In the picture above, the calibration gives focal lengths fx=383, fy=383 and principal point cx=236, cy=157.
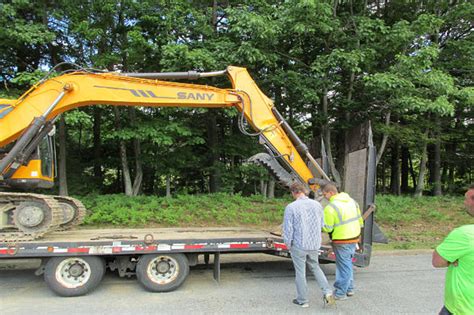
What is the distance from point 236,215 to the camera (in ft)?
41.8

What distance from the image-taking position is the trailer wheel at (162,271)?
621cm

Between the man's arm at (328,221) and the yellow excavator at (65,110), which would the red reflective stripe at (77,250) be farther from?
the man's arm at (328,221)

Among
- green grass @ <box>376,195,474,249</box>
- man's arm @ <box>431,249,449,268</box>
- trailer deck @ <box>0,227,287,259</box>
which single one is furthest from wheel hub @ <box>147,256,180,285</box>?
green grass @ <box>376,195,474,249</box>

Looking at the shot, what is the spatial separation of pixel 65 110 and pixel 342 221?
17.7 ft

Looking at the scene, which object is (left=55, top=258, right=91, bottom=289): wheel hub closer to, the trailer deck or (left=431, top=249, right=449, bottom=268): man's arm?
the trailer deck

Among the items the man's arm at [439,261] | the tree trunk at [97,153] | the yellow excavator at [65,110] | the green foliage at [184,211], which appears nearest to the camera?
the man's arm at [439,261]

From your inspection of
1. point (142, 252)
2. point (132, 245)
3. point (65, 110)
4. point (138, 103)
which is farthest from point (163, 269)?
point (65, 110)

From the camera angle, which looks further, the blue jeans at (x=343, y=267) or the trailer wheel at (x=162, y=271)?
the trailer wheel at (x=162, y=271)

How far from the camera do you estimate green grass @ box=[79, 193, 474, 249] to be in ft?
38.0

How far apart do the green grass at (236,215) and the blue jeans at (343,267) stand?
479cm

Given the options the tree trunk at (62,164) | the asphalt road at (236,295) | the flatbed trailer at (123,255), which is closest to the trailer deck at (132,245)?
the flatbed trailer at (123,255)

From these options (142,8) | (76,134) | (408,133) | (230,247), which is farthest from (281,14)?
(76,134)

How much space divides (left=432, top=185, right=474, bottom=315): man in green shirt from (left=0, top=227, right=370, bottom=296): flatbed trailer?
3.94 meters

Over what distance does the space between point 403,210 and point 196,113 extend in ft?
29.1
